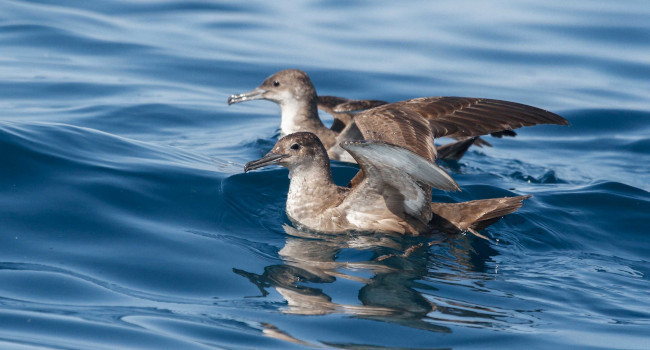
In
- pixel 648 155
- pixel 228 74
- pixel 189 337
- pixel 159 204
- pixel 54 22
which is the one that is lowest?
pixel 189 337

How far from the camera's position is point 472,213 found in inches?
295

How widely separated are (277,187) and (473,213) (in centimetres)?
211

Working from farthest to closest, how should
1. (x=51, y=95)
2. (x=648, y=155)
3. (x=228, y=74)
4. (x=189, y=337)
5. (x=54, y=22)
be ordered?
(x=54, y=22)
(x=228, y=74)
(x=51, y=95)
(x=648, y=155)
(x=189, y=337)

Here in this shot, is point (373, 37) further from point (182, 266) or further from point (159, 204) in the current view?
point (182, 266)

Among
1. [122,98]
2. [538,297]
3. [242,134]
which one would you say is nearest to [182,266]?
[538,297]

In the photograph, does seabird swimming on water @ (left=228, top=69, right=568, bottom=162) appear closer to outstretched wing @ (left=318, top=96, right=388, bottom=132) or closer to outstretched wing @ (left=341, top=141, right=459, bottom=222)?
outstretched wing @ (left=318, top=96, right=388, bottom=132)

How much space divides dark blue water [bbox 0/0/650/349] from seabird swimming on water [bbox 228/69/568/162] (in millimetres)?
393

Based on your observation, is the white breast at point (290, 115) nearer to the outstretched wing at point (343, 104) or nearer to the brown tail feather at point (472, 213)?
the outstretched wing at point (343, 104)

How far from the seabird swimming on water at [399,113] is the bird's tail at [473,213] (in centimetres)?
56

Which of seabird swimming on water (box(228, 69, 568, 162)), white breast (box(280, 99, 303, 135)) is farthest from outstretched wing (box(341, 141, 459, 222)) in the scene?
white breast (box(280, 99, 303, 135))

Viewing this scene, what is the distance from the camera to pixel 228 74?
13445 mm

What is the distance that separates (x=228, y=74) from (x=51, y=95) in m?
2.53

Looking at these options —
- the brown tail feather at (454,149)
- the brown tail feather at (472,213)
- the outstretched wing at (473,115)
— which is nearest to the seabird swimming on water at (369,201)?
the brown tail feather at (472,213)

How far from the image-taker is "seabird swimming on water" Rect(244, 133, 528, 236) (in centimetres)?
714
